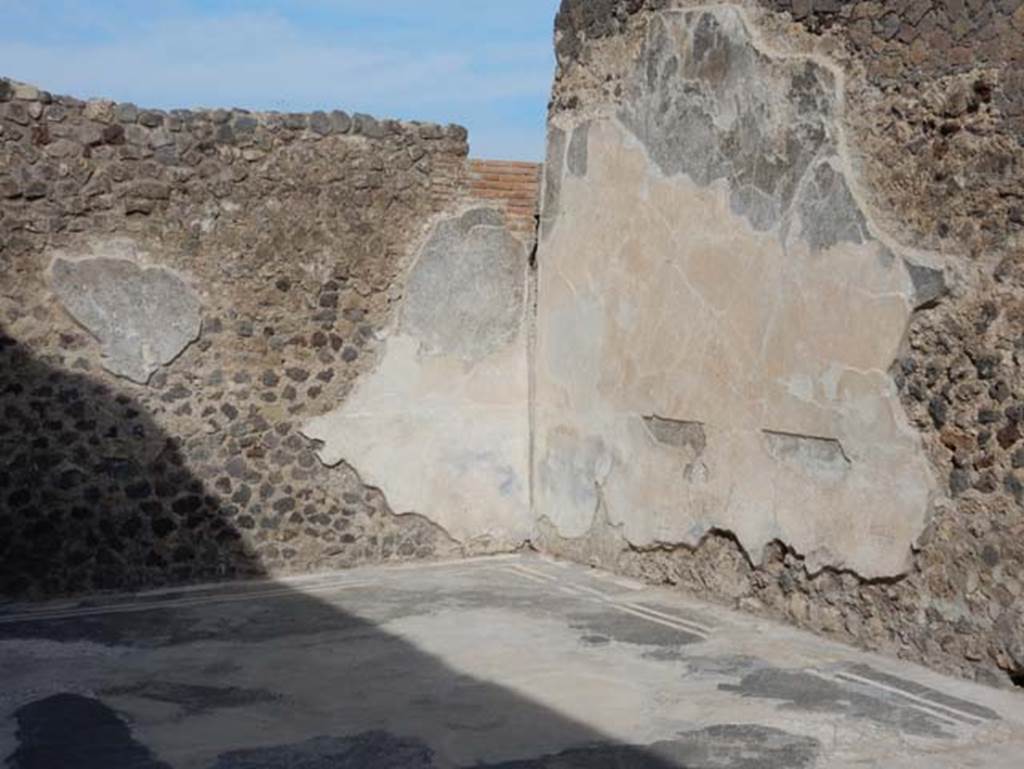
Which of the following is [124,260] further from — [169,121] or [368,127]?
[368,127]

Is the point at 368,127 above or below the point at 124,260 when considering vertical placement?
above

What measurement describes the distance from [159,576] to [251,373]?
91 cm

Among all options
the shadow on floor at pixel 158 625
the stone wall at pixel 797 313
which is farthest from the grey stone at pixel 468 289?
the shadow on floor at pixel 158 625

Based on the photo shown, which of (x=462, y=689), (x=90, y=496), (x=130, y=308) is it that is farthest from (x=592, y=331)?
(x=462, y=689)

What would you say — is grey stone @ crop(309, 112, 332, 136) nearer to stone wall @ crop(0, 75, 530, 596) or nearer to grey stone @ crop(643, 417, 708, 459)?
stone wall @ crop(0, 75, 530, 596)

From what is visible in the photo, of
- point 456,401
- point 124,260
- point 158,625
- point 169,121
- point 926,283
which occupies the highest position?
point 169,121

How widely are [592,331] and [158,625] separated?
2.21 meters

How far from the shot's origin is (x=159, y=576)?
5832 mm

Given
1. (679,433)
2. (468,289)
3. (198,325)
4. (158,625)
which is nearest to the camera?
(158,625)

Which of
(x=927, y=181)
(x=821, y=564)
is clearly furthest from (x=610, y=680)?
(x=927, y=181)

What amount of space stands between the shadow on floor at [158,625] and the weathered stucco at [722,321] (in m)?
1.29

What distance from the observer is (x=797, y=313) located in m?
4.95

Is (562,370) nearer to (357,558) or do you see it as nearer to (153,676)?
(357,558)

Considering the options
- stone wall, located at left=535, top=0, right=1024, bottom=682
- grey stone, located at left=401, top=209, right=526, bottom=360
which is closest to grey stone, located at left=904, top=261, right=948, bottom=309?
stone wall, located at left=535, top=0, right=1024, bottom=682
